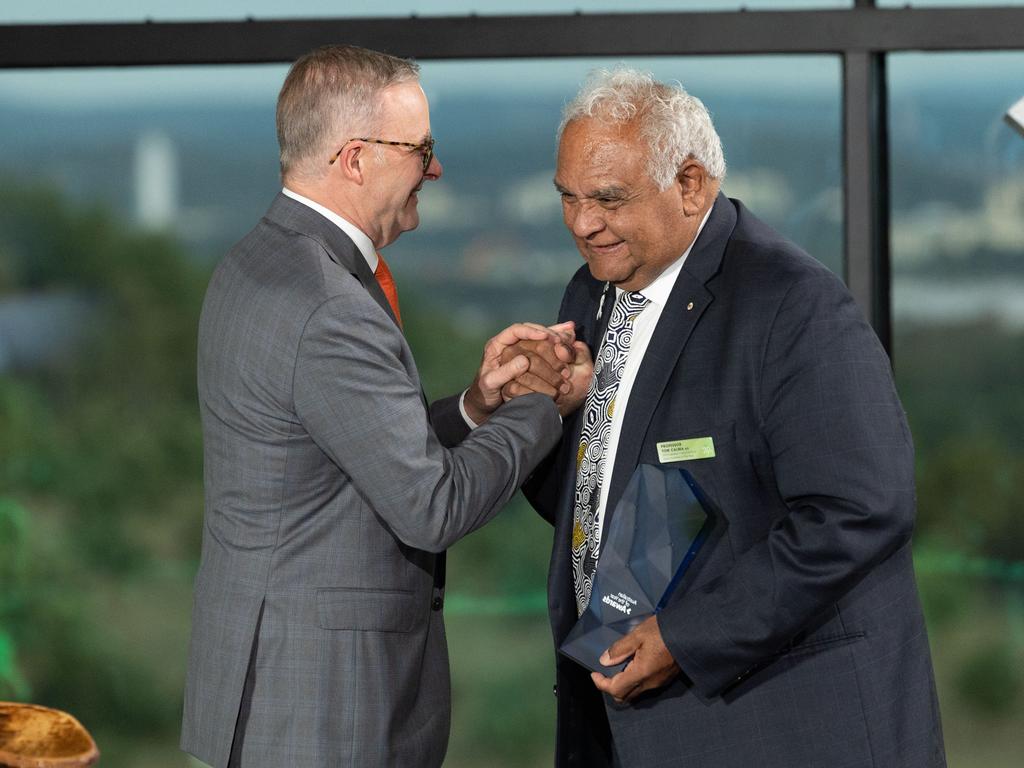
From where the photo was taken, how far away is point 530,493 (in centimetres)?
251

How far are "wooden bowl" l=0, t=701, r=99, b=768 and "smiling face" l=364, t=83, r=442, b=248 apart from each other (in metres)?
1.48

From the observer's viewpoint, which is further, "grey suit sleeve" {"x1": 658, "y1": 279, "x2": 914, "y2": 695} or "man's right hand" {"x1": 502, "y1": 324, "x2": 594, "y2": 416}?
"man's right hand" {"x1": 502, "y1": 324, "x2": 594, "y2": 416}

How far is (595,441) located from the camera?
2.20m

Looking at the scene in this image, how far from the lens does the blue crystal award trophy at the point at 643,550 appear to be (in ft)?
6.42

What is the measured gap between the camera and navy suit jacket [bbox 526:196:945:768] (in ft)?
6.15

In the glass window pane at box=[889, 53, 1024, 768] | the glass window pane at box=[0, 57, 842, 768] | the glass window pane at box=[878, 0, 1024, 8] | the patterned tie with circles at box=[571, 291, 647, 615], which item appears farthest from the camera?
the glass window pane at box=[0, 57, 842, 768]

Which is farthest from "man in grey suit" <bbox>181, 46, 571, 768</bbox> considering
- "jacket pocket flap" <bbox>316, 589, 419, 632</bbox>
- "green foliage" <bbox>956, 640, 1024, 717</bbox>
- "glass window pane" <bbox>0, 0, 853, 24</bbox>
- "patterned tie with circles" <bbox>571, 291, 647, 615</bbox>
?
"green foliage" <bbox>956, 640, 1024, 717</bbox>

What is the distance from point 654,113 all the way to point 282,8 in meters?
1.76

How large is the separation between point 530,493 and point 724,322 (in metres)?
0.66

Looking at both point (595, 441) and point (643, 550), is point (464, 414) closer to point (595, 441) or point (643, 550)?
point (595, 441)

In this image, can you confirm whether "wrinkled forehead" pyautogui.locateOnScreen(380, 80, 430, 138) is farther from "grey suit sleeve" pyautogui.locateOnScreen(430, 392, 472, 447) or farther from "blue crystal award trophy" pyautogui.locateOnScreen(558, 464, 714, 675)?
"blue crystal award trophy" pyautogui.locateOnScreen(558, 464, 714, 675)

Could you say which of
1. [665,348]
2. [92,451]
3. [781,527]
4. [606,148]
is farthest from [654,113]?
[92,451]

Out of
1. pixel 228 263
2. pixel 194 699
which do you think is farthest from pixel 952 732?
pixel 228 263

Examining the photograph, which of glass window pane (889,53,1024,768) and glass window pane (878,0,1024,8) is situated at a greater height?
glass window pane (878,0,1024,8)
